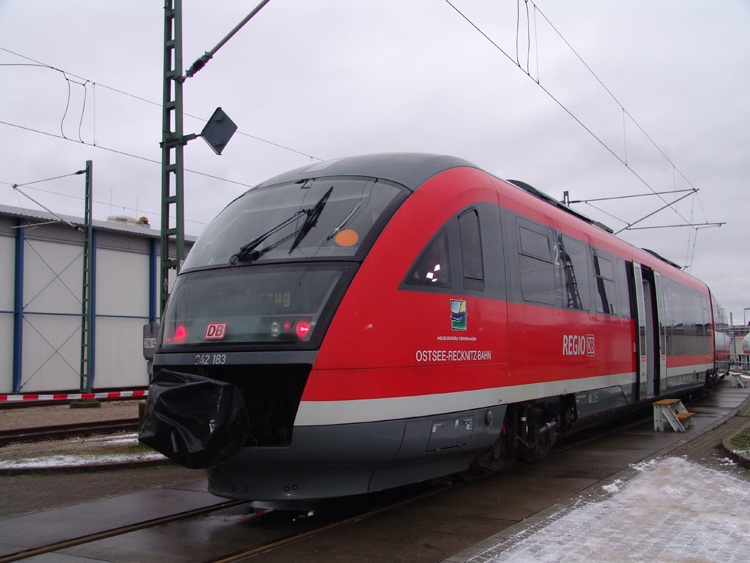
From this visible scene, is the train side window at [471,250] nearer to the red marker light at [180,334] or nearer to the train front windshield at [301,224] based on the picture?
the train front windshield at [301,224]

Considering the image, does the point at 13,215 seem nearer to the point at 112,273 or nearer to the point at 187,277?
the point at 112,273

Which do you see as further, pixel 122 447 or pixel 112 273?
pixel 112 273

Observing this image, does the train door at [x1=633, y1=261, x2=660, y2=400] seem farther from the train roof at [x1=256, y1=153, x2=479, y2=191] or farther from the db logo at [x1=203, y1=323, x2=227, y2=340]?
the db logo at [x1=203, y1=323, x2=227, y2=340]

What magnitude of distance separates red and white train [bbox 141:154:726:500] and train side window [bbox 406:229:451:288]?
17 millimetres

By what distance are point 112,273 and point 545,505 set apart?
27458 millimetres

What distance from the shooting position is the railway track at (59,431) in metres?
13.0

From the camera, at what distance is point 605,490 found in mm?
7000

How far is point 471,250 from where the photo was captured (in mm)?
6570

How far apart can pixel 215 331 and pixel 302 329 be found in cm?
89

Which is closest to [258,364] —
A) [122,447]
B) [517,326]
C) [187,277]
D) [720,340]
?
[187,277]

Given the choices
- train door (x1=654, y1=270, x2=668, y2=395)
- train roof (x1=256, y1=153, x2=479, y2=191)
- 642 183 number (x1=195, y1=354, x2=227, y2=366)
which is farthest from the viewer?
train door (x1=654, y1=270, x2=668, y2=395)

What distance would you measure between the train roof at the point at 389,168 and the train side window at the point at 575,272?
98.8 inches

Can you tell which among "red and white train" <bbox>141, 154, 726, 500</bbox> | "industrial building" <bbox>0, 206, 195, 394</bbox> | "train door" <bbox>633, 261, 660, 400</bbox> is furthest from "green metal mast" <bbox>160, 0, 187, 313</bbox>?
"industrial building" <bbox>0, 206, 195, 394</bbox>

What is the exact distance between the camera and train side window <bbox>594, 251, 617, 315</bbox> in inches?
398
